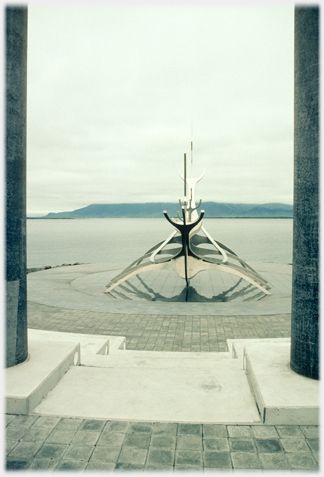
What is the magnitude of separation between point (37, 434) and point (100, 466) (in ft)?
2.59

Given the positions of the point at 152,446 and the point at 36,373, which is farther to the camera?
the point at 36,373

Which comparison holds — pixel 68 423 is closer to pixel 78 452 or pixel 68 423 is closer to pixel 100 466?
pixel 78 452

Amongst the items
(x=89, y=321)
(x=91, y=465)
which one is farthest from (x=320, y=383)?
(x=89, y=321)

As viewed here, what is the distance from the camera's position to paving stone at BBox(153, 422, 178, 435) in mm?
3432

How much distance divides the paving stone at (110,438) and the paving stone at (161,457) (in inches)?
12.7

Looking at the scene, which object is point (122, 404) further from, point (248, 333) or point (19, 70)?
point (248, 333)

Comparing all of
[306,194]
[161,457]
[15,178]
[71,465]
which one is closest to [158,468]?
[161,457]

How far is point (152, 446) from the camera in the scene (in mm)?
3205

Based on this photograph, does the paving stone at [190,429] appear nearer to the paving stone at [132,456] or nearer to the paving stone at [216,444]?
the paving stone at [216,444]

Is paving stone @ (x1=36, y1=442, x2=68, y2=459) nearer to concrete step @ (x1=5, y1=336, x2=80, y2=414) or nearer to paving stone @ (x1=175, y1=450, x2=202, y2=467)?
concrete step @ (x1=5, y1=336, x2=80, y2=414)

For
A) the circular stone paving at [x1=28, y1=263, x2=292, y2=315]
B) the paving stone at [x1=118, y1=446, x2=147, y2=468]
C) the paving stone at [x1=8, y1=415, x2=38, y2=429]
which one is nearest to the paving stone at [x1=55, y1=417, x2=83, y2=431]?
the paving stone at [x1=8, y1=415, x2=38, y2=429]

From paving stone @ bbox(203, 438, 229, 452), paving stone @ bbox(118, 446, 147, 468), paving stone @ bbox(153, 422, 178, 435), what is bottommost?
paving stone @ bbox(118, 446, 147, 468)

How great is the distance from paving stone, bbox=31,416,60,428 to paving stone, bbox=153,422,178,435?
3.20ft

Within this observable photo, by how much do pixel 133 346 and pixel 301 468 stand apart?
5.52 m
